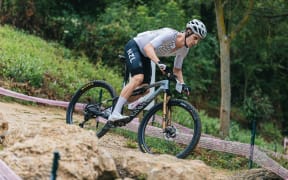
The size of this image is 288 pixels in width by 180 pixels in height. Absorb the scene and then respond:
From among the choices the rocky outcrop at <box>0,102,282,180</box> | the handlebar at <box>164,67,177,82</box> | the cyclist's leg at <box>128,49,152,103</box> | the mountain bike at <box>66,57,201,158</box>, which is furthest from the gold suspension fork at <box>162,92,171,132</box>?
the rocky outcrop at <box>0,102,282,180</box>

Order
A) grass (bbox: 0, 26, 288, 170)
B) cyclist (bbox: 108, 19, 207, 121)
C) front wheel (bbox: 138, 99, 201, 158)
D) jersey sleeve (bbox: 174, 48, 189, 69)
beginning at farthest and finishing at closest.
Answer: grass (bbox: 0, 26, 288, 170)
jersey sleeve (bbox: 174, 48, 189, 69)
cyclist (bbox: 108, 19, 207, 121)
front wheel (bbox: 138, 99, 201, 158)

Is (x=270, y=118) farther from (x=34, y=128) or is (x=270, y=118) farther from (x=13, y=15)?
(x=34, y=128)

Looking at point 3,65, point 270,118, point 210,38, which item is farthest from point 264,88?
point 3,65

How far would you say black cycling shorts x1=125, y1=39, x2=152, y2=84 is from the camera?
660cm

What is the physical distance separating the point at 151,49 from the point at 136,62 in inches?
11.2

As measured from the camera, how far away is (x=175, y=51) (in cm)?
671

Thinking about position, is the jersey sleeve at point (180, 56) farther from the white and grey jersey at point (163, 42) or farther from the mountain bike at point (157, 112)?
the mountain bike at point (157, 112)

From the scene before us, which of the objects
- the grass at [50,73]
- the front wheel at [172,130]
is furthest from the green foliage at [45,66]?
the front wheel at [172,130]

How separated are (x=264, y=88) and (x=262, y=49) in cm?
573

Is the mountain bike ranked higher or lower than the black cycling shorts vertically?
lower

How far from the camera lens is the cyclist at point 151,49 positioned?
21.2 ft

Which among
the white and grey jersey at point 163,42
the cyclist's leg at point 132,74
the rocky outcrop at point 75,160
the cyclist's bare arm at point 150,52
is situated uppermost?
the white and grey jersey at point 163,42

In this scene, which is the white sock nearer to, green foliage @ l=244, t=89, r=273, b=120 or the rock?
the rock

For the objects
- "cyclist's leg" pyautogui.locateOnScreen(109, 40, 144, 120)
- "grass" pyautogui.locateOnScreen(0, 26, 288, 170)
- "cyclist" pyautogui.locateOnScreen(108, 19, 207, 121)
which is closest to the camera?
"cyclist" pyautogui.locateOnScreen(108, 19, 207, 121)
